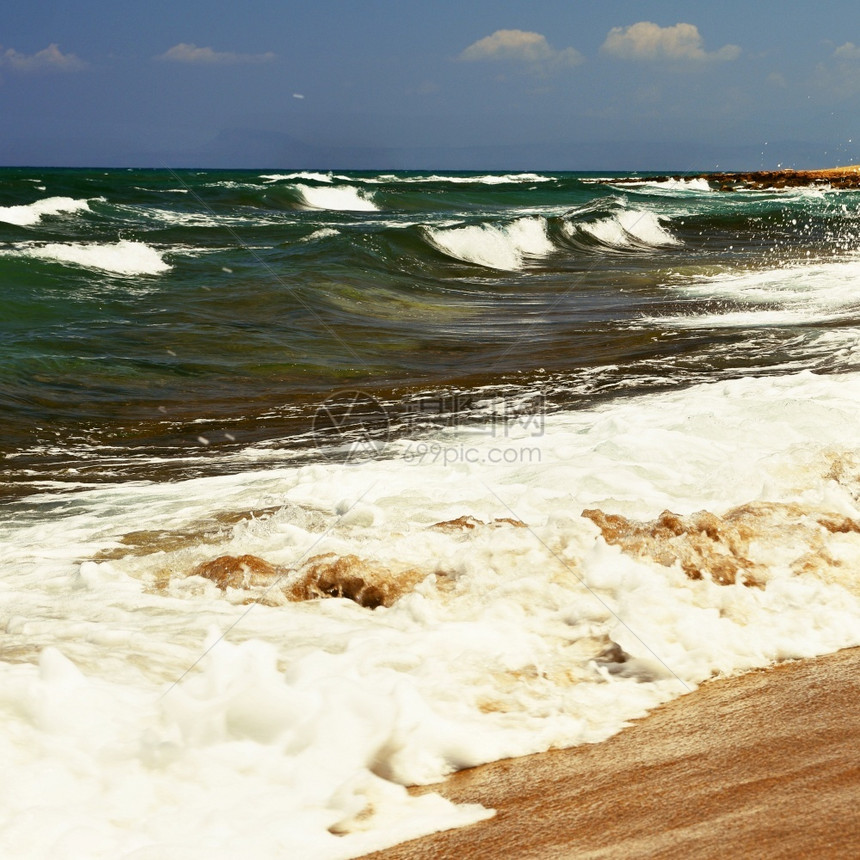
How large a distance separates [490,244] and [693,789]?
1804cm

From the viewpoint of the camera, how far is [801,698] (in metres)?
2.71

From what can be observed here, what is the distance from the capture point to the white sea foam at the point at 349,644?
7.45ft

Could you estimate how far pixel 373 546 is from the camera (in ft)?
13.4

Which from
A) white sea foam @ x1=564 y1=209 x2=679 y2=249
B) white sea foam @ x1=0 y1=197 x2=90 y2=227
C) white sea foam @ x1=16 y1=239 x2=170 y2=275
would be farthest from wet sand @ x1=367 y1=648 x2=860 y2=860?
white sea foam @ x1=0 y1=197 x2=90 y2=227

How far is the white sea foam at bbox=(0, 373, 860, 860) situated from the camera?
7.45 ft

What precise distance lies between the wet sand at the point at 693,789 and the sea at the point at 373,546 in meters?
0.09

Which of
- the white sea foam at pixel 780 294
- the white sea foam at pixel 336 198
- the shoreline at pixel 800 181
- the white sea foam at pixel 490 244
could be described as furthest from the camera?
the shoreline at pixel 800 181

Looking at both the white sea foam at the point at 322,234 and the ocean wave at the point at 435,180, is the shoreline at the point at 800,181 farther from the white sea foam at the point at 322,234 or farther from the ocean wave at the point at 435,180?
the white sea foam at the point at 322,234

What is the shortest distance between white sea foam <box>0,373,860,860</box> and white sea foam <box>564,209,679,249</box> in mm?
19406

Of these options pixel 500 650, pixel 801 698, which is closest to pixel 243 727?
pixel 500 650

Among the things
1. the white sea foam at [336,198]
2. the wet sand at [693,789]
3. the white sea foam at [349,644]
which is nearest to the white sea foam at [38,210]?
the white sea foam at [336,198]

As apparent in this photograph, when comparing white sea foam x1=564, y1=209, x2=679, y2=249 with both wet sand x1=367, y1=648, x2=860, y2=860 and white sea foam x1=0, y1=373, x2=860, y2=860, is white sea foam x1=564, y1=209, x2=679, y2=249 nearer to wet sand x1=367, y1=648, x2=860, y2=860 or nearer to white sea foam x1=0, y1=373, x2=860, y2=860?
white sea foam x1=0, y1=373, x2=860, y2=860

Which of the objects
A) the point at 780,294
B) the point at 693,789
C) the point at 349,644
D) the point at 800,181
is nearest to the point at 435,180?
the point at 800,181

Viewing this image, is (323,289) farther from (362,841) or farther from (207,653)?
(362,841)
